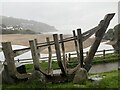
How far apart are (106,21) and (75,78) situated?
11.0ft

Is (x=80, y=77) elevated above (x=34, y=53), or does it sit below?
below

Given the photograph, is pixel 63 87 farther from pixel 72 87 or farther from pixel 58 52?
pixel 58 52

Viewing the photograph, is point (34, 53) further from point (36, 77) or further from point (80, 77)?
A: point (80, 77)

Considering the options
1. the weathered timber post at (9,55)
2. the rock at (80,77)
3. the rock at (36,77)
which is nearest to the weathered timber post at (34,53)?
the rock at (36,77)

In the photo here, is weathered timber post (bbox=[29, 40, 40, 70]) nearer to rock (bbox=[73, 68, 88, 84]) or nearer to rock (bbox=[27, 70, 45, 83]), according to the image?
rock (bbox=[27, 70, 45, 83])

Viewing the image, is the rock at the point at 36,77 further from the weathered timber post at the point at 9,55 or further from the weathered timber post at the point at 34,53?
the weathered timber post at the point at 9,55

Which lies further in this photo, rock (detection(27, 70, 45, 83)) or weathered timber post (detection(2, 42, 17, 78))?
rock (detection(27, 70, 45, 83))

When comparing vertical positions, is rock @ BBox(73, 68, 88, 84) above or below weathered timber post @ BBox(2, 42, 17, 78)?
below

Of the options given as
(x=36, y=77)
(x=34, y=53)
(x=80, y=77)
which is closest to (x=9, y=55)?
(x=34, y=53)

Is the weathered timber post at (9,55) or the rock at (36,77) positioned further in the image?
the rock at (36,77)

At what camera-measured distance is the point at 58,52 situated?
1228 cm

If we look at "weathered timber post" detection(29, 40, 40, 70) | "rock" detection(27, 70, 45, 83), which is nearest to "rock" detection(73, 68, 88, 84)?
"rock" detection(27, 70, 45, 83)

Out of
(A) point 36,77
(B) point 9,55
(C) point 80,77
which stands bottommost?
(C) point 80,77

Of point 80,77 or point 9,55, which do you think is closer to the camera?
point 9,55
